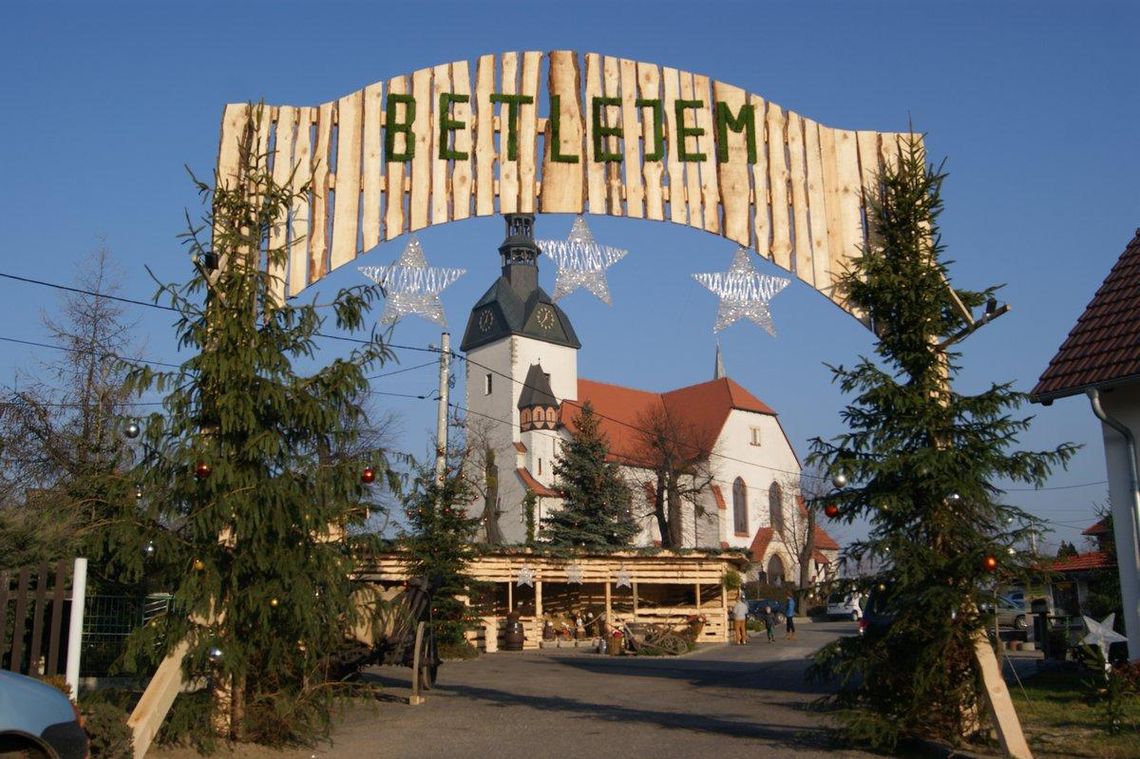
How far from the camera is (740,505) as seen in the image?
75.5 metres

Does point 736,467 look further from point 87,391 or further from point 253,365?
point 253,365

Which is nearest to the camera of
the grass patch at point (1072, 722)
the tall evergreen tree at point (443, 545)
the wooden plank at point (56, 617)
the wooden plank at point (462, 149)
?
the wooden plank at point (56, 617)

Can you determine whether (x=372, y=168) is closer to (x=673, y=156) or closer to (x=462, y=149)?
(x=462, y=149)

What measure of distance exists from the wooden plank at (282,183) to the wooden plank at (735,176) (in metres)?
4.35

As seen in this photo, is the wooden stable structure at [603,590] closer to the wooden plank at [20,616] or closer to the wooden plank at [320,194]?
the wooden plank at [320,194]

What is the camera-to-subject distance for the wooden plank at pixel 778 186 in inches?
442

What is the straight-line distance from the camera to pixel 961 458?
9.52 meters

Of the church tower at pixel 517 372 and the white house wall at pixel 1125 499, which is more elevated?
the church tower at pixel 517 372

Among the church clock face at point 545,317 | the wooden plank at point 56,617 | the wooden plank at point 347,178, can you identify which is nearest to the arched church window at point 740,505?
the church clock face at point 545,317

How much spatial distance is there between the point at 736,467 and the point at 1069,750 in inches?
2635

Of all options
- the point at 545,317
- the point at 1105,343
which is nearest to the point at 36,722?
the point at 1105,343

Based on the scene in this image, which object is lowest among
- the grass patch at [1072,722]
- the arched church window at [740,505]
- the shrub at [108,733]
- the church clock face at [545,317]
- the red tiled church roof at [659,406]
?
the grass patch at [1072,722]

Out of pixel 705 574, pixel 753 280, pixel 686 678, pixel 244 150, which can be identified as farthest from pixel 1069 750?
pixel 705 574

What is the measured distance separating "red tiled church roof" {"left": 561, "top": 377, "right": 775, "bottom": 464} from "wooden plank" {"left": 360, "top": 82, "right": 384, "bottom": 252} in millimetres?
60472
